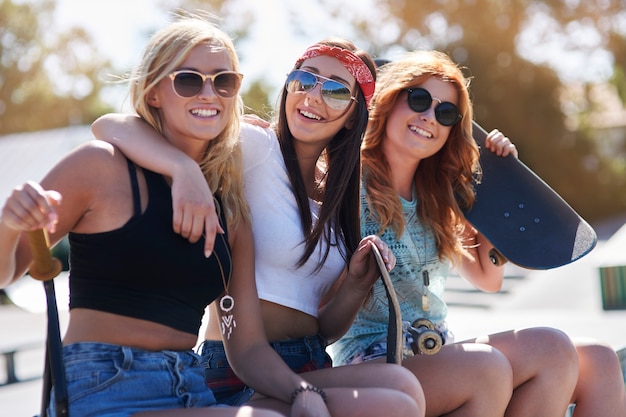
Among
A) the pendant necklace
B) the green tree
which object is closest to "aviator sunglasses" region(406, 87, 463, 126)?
the pendant necklace

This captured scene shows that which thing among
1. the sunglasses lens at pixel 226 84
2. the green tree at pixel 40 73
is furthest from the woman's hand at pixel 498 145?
the green tree at pixel 40 73

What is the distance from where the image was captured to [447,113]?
3230mm

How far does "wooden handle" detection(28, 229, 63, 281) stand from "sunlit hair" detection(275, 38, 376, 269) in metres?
0.93

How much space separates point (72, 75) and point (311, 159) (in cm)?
3055

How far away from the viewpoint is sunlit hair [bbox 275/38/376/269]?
273 cm

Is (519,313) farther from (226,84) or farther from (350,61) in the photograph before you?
(226,84)

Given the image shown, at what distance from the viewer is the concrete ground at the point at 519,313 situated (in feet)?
17.7

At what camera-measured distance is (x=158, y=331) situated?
86.1 inches

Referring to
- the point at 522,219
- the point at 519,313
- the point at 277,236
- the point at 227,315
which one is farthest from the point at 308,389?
the point at 519,313

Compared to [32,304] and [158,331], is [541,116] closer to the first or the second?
[32,304]

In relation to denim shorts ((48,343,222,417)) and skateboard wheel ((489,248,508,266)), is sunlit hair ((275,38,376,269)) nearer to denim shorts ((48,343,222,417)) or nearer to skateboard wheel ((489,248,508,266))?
denim shorts ((48,343,222,417))

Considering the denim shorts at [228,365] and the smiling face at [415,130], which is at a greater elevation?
the smiling face at [415,130]

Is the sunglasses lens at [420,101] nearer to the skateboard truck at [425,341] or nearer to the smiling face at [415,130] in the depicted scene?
the smiling face at [415,130]

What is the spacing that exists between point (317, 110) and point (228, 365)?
91 cm
